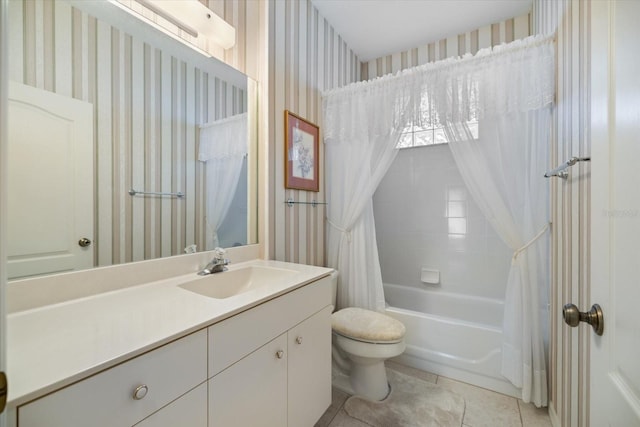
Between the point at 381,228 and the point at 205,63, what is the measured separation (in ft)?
7.52

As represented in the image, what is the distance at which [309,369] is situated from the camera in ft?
4.03

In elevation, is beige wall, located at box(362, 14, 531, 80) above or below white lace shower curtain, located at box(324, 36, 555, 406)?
above

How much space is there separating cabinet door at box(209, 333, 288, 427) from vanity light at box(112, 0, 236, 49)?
4.78 feet

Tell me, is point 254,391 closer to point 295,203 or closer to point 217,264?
point 217,264

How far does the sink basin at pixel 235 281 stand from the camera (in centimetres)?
120

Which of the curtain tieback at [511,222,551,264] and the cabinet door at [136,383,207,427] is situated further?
the curtain tieback at [511,222,551,264]

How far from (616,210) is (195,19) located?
1727 millimetres

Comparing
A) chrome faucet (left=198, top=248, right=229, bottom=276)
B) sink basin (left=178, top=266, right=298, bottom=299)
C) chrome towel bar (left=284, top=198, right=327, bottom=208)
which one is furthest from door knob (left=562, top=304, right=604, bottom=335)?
chrome towel bar (left=284, top=198, right=327, bottom=208)

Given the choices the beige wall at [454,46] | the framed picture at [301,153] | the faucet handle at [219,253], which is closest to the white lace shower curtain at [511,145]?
the framed picture at [301,153]

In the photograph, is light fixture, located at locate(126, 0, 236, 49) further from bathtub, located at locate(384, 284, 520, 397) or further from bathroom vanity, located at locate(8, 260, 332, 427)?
bathtub, located at locate(384, 284, 520, 397)

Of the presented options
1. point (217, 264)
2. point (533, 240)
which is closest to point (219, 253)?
point (217, 264)

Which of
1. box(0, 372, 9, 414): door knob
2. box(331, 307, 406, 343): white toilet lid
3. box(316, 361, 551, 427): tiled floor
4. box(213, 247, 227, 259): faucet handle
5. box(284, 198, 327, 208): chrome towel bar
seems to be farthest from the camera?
box(284, 198, 327, 208): chrome towel bar

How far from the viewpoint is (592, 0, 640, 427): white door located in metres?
0.55

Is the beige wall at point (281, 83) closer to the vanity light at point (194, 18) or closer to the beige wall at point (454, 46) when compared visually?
the vanity light at point (194, 18)
